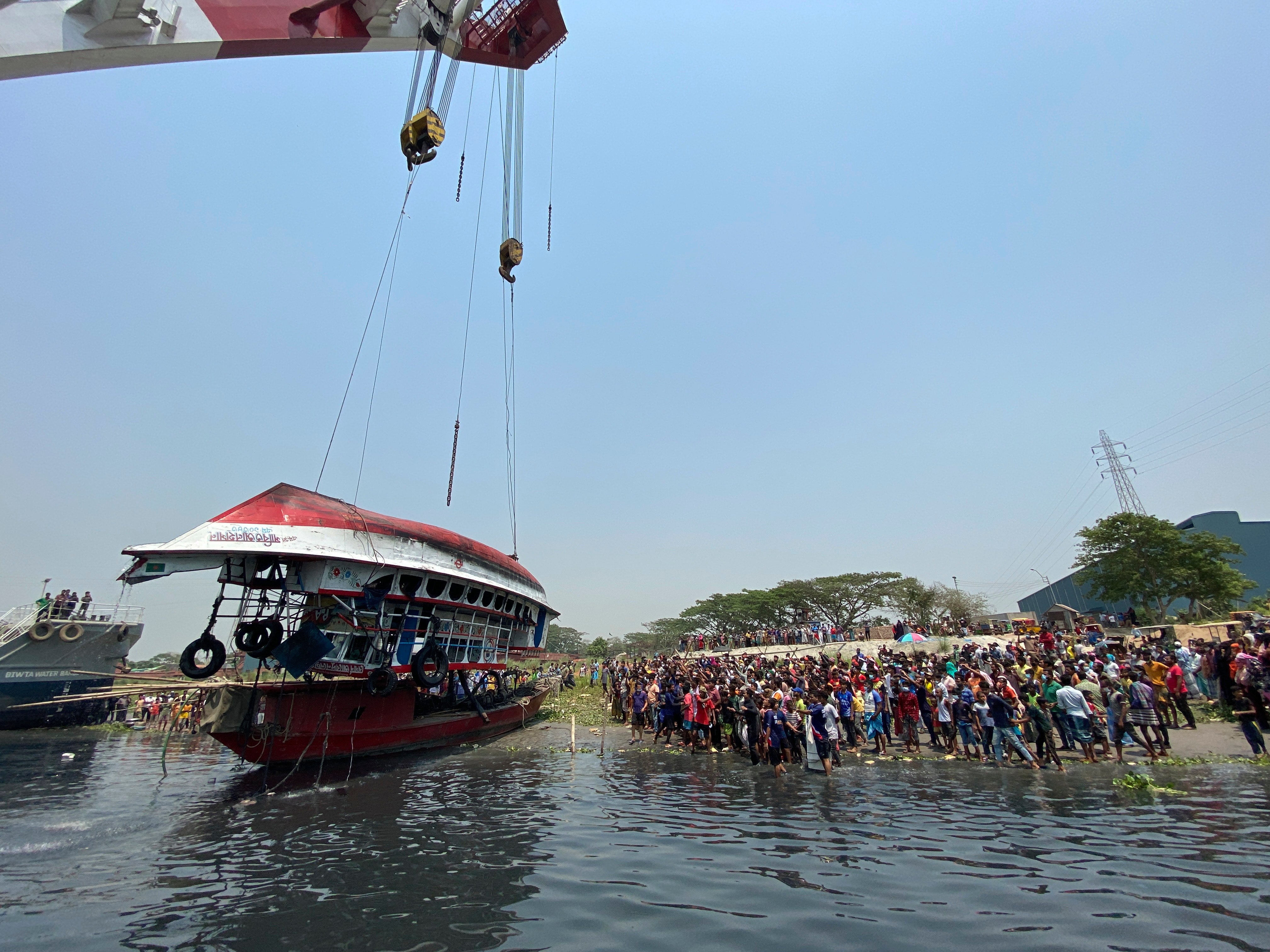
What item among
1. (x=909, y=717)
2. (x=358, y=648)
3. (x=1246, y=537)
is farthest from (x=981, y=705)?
(x=1246, y=537)

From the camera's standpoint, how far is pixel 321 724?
17016 mm

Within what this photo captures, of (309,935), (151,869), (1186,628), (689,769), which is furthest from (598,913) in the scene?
(1186,628)

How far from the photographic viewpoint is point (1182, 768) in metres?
12.2

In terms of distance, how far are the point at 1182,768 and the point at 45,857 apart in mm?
21716

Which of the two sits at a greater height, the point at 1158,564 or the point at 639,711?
the point at 1158,564

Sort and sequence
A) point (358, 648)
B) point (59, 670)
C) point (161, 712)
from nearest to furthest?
1. point (358, 648)
2. point (59, 670)
3. point (161, 712)

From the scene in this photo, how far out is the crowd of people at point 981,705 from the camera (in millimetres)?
13602

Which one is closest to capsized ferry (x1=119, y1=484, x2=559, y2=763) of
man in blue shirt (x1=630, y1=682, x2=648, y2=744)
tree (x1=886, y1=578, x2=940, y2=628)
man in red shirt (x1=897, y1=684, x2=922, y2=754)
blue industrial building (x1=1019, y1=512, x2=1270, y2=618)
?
man in blue shirt (x1=630, y1=682, x2=648, y2=744)

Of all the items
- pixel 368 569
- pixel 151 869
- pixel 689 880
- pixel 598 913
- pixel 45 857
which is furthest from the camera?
pixel 368 569

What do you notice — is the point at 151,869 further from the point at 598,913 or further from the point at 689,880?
the point at 689,880

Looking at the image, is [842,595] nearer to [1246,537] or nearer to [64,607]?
[1246,537]

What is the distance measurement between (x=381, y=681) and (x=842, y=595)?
5778 centimetres

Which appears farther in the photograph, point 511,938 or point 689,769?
point 689,769

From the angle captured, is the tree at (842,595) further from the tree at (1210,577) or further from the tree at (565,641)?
the tree at (565,641)
